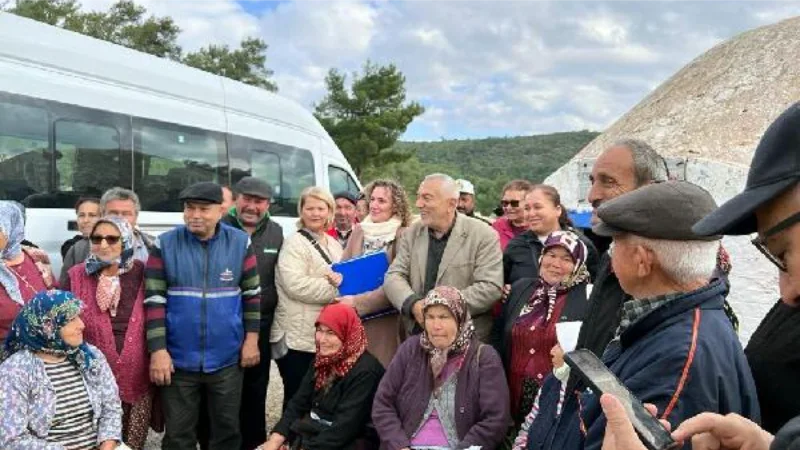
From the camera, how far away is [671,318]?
4.77ft

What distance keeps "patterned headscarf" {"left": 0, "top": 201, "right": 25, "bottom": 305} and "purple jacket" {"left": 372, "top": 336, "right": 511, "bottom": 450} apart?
79.6 inches

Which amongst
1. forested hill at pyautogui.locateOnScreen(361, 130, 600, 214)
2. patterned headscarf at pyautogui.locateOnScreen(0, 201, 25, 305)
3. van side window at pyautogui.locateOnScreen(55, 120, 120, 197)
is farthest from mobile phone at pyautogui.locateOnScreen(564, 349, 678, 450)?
forested hill at pyautogui.locateOnScreen(361, 130, 600, 214)

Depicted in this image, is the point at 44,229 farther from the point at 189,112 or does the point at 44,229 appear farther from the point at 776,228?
the point at 776,228

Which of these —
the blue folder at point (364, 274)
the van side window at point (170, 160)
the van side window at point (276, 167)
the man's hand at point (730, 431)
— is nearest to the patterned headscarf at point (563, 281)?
the blue folder at point (364, 274)

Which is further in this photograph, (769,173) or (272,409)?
(272,409)

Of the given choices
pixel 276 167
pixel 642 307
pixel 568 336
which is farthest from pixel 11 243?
pixel 276 167

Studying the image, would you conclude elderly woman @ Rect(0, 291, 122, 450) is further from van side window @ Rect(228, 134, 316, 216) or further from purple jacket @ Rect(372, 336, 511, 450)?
van side window @ Rect(228, 134, 316, 216)

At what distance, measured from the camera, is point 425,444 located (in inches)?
129

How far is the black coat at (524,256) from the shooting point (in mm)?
3819

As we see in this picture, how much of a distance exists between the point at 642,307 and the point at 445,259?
7.30 feet

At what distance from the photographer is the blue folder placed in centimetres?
410

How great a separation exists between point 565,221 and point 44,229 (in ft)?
13.1

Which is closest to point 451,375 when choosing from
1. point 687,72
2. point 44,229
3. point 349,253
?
point 349,253

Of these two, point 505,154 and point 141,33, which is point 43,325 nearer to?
point 141,33
